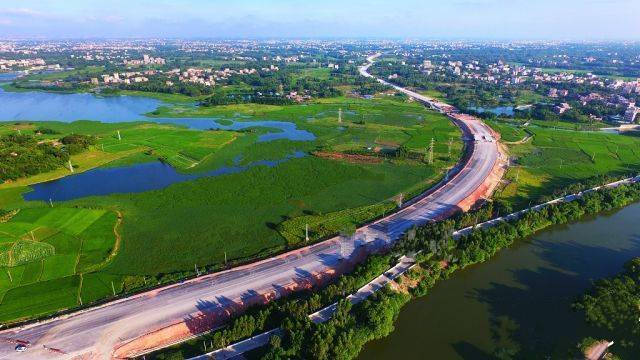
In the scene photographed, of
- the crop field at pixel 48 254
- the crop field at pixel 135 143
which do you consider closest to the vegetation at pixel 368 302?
the crop field at pixel 48 254

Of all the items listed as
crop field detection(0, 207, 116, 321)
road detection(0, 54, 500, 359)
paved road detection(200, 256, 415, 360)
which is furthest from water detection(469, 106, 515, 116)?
crop field detection(0, 207, 116, 321)

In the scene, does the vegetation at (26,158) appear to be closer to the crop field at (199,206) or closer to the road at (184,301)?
the crop field at (199,206)

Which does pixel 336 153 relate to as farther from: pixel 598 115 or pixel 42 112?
pixel 42 112

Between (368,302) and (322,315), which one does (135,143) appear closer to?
(322,315)

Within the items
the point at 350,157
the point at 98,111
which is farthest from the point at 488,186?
the point at 98,111

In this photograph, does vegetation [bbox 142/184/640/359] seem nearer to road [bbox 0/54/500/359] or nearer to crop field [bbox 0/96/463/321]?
road [bbox 0/54/500/359]

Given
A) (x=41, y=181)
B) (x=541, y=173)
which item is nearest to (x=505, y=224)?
(x=541, y=173)
